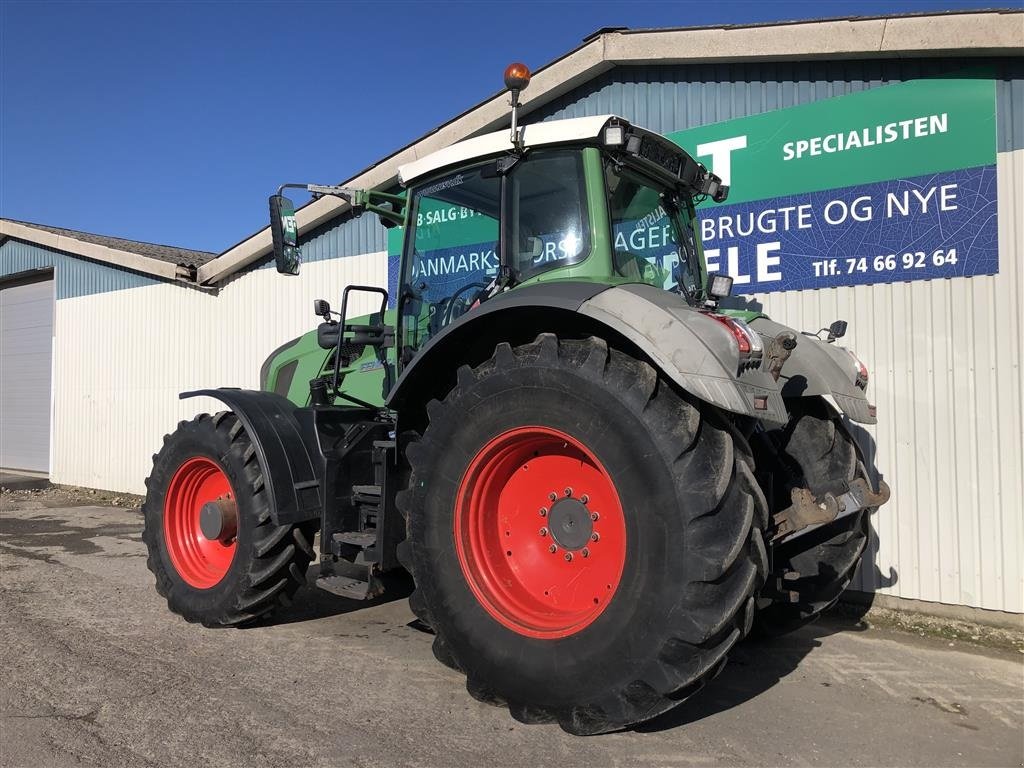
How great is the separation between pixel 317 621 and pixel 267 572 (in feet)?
2.33

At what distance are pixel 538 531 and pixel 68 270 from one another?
1242cm

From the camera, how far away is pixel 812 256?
5.66 meters

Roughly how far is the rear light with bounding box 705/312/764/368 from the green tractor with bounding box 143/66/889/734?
0.04ft

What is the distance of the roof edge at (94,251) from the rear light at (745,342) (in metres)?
9.27

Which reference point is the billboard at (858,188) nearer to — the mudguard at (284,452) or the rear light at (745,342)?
the rear light at (745,342)

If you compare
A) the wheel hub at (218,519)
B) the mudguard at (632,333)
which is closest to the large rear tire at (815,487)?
the mudguard at (632,333)

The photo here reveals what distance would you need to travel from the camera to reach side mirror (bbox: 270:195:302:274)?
4.37m

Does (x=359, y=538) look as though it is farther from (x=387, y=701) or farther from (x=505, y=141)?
(x=505, y=141)

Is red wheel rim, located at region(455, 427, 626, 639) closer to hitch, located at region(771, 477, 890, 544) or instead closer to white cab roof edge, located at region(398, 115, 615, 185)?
hitch, located at region(771, 477, 890, 544)

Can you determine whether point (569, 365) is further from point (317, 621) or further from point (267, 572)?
point (317, 621)

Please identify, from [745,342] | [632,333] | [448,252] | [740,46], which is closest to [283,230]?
[448,252]

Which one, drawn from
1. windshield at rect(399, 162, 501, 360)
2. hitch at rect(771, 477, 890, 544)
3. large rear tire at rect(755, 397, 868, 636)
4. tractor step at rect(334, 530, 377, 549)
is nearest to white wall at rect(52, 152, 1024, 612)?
large rear tire at rect(755, 397, 868, 636)

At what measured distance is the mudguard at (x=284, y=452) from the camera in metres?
4.34

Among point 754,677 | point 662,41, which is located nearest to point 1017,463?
point 754,677
